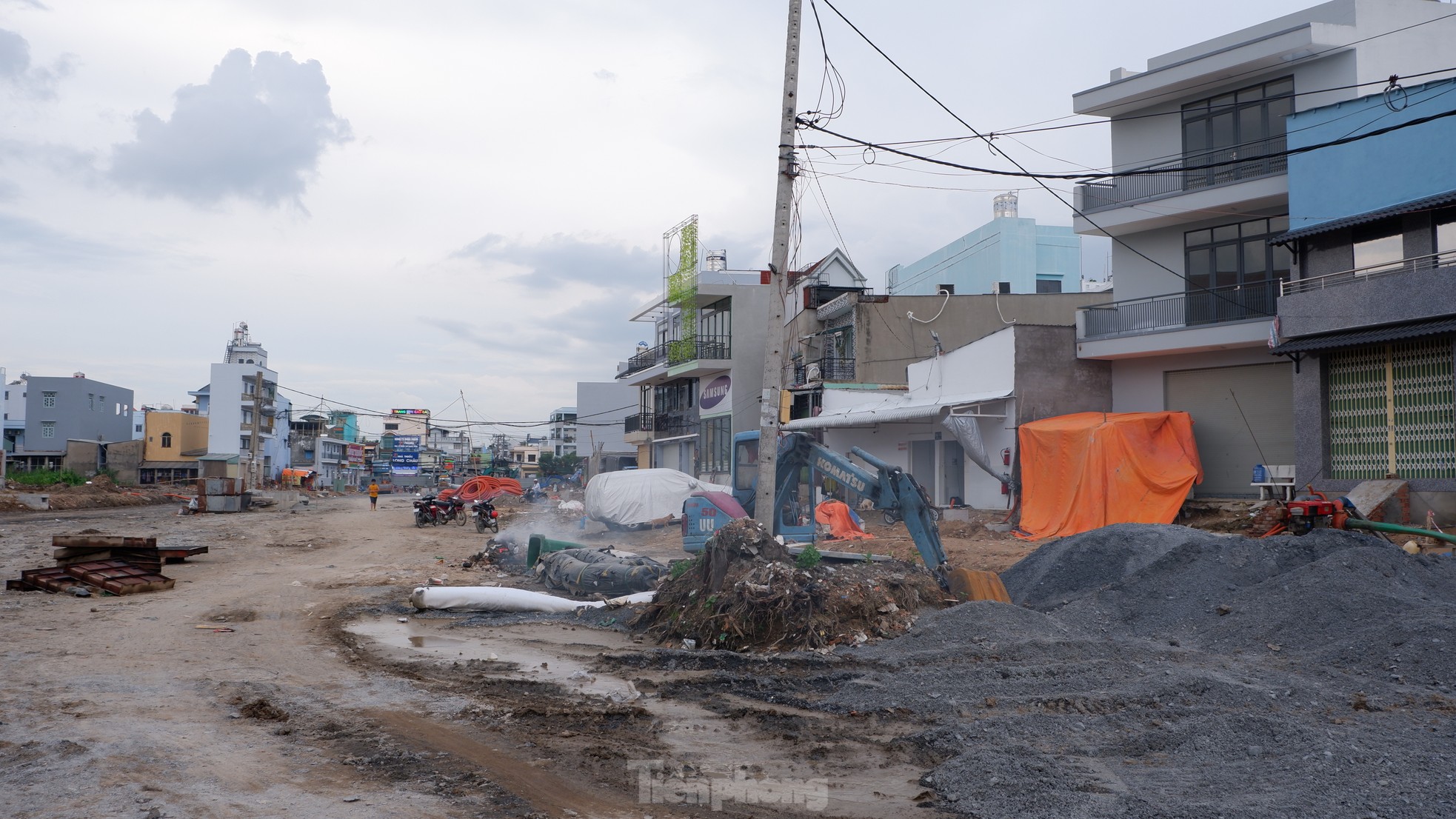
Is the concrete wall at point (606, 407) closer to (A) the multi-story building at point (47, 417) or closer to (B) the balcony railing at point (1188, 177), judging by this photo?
(A) the multi-story building at point (47, 417)

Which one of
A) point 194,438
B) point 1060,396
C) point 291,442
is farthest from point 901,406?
point 291,442

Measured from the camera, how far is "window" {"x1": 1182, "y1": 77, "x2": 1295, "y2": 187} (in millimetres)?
22547

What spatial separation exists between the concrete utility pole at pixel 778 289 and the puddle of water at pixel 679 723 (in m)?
3.15

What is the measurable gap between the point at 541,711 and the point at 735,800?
8.21 feet

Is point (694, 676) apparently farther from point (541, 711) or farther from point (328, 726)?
point (328, 726)

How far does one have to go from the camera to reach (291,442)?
104 meters

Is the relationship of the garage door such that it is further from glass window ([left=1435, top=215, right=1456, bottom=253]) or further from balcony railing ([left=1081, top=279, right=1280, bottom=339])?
glass window ([left=1435, top=215, right=1456, bottom=253])

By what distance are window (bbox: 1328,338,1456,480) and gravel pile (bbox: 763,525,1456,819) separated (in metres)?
7.12

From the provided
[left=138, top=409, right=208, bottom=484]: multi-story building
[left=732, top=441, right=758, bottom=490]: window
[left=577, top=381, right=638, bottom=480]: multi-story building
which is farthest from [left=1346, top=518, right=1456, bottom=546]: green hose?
[left=138, top=409, right=208, bottom=484]: multi-story building

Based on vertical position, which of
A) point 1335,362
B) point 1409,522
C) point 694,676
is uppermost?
point 1335,362

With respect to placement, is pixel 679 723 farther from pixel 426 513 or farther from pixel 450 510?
pixel 450 510

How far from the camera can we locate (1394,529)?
1234cm

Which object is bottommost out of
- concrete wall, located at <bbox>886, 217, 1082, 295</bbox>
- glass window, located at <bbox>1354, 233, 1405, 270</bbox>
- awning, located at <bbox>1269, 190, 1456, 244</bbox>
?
glass window, located at <bbox>1354, 233, 1405, 270</bbox>

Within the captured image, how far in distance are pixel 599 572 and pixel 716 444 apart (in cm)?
3033
